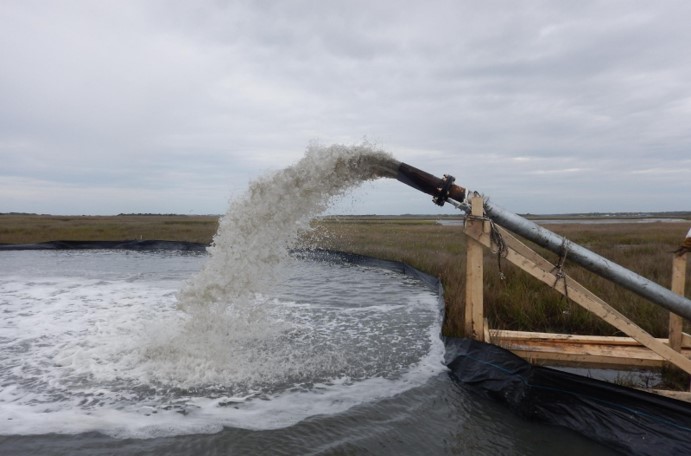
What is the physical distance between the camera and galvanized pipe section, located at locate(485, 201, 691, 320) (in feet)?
12.2

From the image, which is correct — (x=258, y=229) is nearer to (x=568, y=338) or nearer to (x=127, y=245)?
(x=568, y=338)

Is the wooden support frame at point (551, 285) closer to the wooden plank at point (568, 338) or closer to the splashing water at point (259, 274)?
the wooden plank at point (568, 338)

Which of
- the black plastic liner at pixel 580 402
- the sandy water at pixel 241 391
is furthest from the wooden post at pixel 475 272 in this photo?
the sandy water at pixel 241 391

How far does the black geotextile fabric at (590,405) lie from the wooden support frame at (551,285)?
1.69 ft

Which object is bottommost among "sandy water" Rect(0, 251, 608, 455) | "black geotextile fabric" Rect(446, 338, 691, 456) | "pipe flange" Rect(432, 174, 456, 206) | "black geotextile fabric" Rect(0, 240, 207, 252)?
"sandy water" Rect(0, 251, 608, 455)

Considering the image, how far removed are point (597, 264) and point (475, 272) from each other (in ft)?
3.54

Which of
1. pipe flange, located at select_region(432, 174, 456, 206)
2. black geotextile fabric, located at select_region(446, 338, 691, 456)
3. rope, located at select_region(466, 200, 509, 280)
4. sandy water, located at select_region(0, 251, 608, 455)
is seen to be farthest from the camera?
pipe flange, located at select_region(432, 174, 456, 206)

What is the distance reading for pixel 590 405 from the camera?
11.4 feet

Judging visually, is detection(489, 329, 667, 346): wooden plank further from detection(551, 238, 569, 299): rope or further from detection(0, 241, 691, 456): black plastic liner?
detection(551, 238, 569, 299): rope

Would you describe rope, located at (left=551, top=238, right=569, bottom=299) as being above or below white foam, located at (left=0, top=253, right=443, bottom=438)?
above

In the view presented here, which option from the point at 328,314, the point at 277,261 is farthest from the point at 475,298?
the point at 328,314

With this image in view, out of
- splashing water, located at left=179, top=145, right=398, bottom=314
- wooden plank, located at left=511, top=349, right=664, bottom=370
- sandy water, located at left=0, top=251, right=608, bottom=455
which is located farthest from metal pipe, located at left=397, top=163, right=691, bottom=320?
sandy water, located at left=0, top=251, right=608, bottom=455

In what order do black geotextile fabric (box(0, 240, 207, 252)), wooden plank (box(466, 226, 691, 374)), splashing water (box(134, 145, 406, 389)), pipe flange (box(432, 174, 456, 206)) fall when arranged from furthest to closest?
black geotextile fabric (box(0, 240, 207, 252)) < splashing water (box(134, 145, 406, 389)) < pipe flange (box(432, 174, 456, 206)) < wooden plank (box(466, 226, 691, 374))

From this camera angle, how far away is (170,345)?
5.30 m
